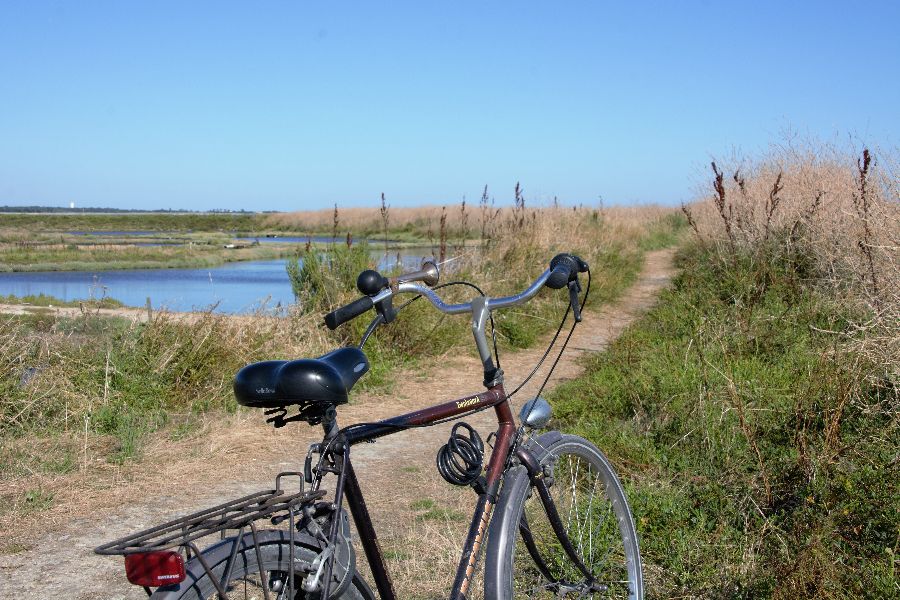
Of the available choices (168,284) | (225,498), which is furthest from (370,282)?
(168,284)

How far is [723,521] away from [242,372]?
7.22ft

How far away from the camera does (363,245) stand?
837cm

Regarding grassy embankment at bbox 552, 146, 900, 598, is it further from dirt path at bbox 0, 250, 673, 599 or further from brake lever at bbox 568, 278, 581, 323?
brake lever at bbox 568, 278, 581, 323

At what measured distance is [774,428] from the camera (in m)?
4.01

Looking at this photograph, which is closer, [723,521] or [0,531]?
[723,521]

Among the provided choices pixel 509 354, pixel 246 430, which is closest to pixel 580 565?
pixel 246 430

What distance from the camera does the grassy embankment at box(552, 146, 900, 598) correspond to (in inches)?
117

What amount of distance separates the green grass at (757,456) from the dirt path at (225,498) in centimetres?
A: 82

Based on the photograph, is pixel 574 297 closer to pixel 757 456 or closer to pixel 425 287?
pixel 425 287

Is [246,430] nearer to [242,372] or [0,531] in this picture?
[0,531]

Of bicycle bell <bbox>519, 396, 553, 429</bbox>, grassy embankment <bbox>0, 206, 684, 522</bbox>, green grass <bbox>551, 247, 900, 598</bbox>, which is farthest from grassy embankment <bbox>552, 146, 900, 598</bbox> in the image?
grassy embankment <bbox>0, 206, 684, 522</bbox>

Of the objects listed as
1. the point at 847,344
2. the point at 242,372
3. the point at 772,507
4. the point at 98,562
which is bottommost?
the point at 98,562

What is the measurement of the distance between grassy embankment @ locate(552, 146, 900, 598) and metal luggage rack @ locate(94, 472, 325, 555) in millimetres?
1787

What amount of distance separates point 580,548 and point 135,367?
3.80m
